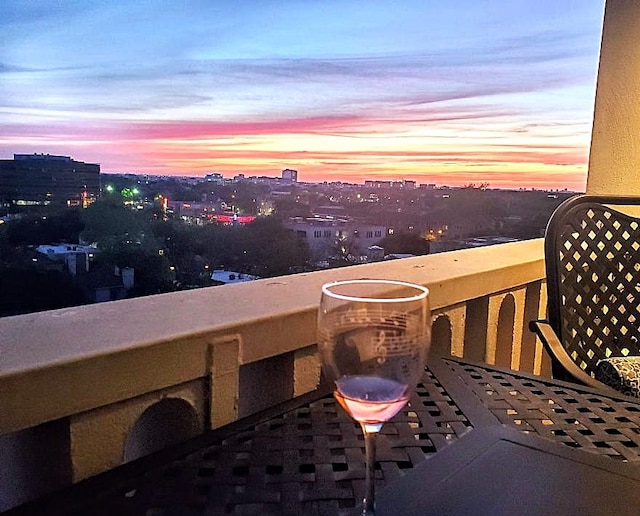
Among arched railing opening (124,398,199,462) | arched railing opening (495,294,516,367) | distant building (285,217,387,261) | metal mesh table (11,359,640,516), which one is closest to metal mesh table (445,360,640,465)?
metal mesh table (11,359,640,516)

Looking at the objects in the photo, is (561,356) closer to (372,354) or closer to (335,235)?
(335,235)

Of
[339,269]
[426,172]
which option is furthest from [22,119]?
[426,172]

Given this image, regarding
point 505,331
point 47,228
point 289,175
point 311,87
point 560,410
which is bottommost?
point 505,331

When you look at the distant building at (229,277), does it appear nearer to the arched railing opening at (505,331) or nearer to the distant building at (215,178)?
the distant building at (215,178)

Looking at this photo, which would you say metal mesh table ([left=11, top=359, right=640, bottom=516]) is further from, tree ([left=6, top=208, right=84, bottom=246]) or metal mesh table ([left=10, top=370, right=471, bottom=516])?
tree ([left=6, top=208, right=84, bottom=246])

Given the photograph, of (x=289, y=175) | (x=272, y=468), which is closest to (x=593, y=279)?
(x=289, y=175)
